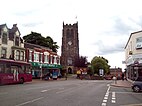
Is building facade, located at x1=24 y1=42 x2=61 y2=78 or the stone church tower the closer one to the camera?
building facade, located at x1=24 y1=42 x2=61 y2=78

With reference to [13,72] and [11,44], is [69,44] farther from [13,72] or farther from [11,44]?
[13,72]

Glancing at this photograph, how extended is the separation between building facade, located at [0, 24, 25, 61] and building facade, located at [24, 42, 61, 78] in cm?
441

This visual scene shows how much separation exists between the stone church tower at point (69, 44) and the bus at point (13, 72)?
82.9 metres

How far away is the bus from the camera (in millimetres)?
34750

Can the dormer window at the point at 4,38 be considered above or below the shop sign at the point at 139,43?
above

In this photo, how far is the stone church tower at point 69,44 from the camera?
125 m

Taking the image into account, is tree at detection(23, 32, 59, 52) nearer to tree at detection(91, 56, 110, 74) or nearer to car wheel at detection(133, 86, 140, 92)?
tree at detection(91, 56, 110, 74)

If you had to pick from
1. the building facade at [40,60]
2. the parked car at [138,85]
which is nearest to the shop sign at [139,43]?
the parked car at [138,85]

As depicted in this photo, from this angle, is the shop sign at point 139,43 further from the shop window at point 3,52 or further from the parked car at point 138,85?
the shop window at point 3,52

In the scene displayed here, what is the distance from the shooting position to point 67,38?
126 meters

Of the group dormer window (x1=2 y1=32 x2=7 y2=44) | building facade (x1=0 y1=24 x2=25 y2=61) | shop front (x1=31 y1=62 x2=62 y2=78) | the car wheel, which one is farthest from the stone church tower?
the car wheel

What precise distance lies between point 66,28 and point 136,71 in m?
83.6

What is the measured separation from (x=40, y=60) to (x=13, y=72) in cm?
2970

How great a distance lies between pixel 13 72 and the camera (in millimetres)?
37062
